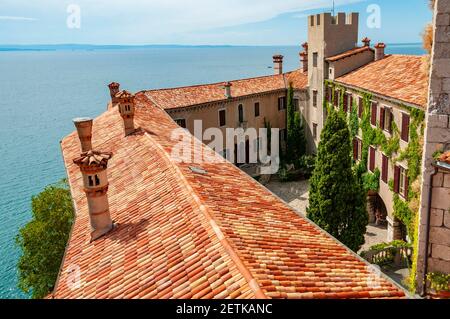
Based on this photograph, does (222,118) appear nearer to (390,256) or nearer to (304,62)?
(304,62)

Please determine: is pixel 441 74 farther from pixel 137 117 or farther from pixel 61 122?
pixel 61 122

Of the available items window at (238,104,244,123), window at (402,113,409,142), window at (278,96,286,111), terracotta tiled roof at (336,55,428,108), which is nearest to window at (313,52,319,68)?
terracotta tiled roof at (336,55,428,108)

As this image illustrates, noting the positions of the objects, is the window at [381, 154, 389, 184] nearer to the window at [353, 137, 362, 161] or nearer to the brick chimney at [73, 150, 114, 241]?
the window at [353, 137, 362, 161]

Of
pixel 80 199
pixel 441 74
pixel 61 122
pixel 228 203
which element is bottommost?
pixel 61 122

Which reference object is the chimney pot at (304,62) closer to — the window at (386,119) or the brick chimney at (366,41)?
the brick chimney at (366,41)

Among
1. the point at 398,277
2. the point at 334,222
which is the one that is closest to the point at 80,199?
the point at 334,222
